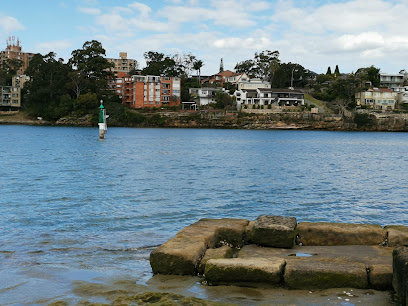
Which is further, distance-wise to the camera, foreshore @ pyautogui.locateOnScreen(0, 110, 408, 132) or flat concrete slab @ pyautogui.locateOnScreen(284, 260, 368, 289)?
foreshore @ pyautogui.locateOnScreen(0, 110, 408, 132)

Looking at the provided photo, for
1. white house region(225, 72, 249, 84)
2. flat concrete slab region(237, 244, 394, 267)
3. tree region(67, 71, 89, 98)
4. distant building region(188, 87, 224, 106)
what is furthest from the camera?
white house region(225, 72, 249, 84)

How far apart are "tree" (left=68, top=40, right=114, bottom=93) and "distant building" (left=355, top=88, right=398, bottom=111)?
246 ft

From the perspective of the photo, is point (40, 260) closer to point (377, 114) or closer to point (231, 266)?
point (231, 266)

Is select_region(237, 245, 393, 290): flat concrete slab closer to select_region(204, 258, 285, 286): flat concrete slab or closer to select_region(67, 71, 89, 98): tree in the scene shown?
select_region(204, 258, 285, 286): flat concrete slab

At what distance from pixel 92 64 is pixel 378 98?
83327mm

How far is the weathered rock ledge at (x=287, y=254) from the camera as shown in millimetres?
8273

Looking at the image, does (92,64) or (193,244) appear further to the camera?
(92,64)

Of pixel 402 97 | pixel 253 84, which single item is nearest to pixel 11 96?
pixel 253 84

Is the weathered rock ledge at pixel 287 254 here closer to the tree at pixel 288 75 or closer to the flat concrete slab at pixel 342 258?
the flat concrete slab at pixel 342 258

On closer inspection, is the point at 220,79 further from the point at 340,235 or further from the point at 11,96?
the point at 340,235

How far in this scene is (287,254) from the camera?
10109 millimetres

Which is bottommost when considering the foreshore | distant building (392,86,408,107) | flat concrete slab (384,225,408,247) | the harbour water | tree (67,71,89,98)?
the harbour water

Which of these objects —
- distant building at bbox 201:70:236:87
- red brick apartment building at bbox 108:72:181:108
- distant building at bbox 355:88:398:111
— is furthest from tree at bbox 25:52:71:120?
distant building at bbox 355:88:398:111

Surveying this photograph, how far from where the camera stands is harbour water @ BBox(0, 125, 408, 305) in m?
10.5
